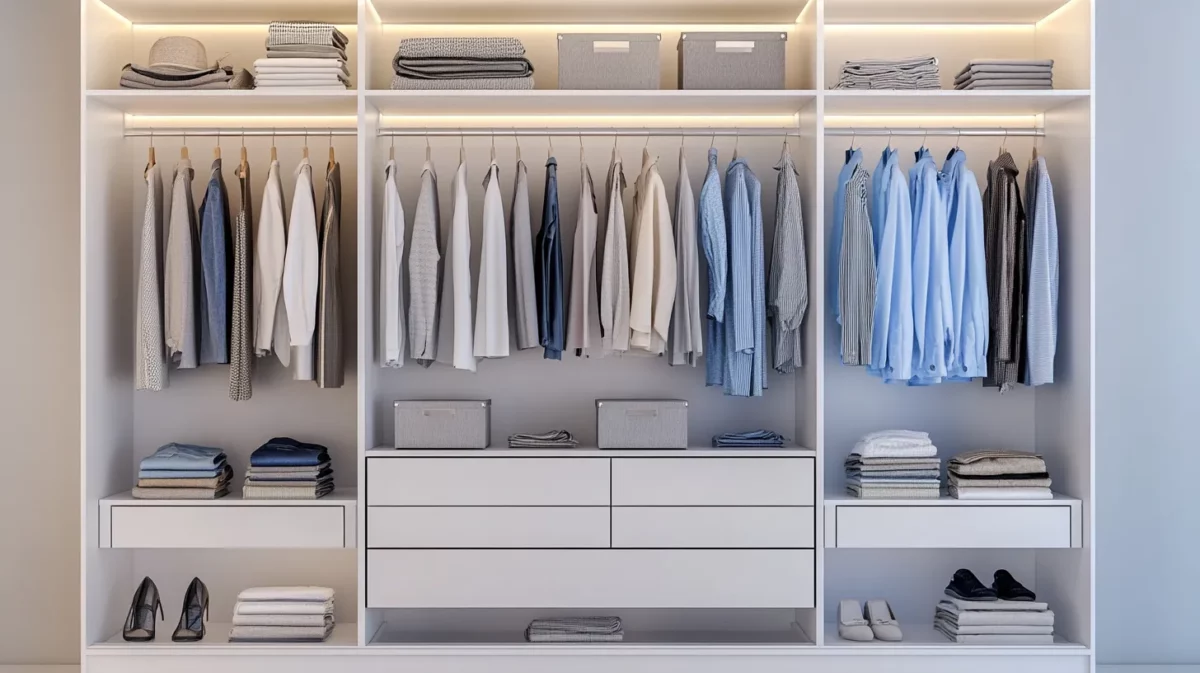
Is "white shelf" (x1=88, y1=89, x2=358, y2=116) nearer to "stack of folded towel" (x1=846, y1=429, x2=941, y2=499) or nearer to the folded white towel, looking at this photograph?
the folded white towel

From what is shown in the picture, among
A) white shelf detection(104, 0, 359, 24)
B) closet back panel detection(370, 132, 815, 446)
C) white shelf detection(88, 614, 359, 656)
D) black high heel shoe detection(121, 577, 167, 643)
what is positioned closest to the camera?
white shelf detection(88, 614, 359, 656)

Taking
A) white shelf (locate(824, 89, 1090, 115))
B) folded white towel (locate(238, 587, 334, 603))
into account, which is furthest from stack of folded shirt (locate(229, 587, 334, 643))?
white shelf (locate(824, 89, 1090, 115))

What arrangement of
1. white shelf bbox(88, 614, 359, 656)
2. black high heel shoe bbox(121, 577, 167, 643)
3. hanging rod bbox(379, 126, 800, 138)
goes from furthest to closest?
hanging rod bbox(379, 126, 800, 138) → black high heel shoe bbox(121, 577, 167, 643) → white shelf bbox(88, 614, 359, 656)

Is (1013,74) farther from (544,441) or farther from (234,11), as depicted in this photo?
(234,11)

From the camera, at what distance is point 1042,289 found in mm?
3803

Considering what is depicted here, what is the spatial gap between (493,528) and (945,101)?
2323 mm

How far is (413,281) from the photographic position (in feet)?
12.6

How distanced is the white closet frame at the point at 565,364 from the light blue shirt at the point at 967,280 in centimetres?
35

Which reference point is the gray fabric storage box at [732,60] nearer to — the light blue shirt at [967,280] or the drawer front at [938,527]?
the light blue shirt at [967,280]

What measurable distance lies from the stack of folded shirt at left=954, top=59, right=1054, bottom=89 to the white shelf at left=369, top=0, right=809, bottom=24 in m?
0.71

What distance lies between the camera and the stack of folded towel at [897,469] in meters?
3.82

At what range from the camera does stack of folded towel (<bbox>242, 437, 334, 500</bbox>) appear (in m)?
3.81
